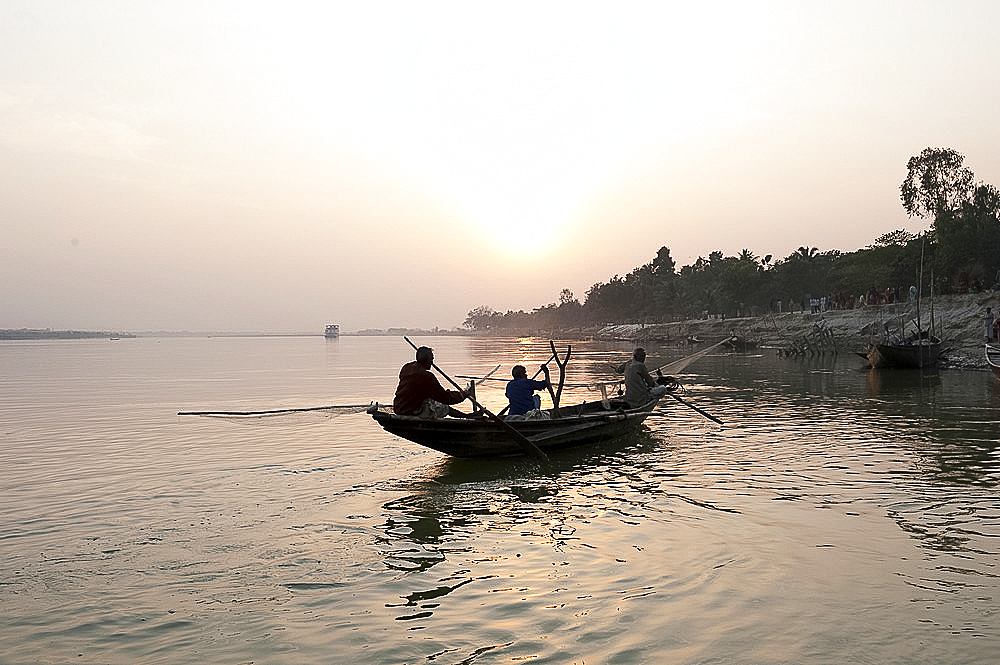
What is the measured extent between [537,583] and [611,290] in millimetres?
167346

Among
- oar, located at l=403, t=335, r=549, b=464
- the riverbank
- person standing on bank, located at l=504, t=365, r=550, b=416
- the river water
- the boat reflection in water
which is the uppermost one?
the riverbank

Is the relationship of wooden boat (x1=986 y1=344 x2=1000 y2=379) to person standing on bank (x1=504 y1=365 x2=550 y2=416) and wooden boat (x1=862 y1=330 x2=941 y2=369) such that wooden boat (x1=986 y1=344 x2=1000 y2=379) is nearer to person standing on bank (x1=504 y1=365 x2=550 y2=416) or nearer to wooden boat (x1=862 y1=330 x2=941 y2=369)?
wooden boat (x1=862 y1=330 x2=941 y2=369)

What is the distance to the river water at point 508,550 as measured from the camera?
675 centimetres

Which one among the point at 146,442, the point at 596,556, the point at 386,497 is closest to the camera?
the point at 596,556

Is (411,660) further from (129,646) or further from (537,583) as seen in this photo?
(129,646)

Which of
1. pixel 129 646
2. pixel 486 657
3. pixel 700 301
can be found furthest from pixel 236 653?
pixel 700 301

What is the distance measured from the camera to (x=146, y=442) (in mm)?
20547

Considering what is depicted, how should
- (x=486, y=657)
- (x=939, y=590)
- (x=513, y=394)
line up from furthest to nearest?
1. (x=513, y=394)
2. (x=939, y=590)
3. (x=486, y=657)

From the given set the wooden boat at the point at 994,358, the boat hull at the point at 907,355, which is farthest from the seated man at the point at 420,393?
the boat hull at the point at 907,355

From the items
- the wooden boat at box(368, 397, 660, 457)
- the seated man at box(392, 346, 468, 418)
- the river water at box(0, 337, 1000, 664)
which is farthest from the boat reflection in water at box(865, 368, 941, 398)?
the seated man at box(392, 346, 468, 418)

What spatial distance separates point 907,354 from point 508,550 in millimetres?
39059

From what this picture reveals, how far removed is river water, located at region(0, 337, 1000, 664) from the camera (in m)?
6.75

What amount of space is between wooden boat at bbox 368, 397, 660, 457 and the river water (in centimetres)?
44

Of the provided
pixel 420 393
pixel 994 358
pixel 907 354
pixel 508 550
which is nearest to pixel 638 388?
pixel 420 393
